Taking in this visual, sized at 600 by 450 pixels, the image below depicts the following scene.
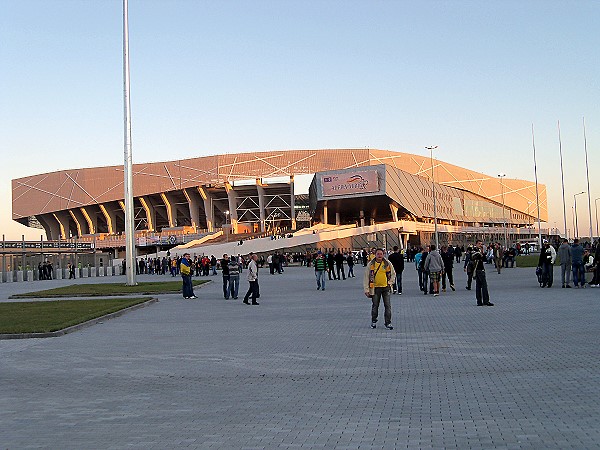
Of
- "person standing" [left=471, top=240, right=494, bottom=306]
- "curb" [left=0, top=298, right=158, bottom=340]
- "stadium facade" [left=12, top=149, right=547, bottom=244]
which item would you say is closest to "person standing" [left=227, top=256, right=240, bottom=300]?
"curb" [left=0, top=298, right=158, bottom=340]

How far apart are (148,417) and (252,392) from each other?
1442 millimetres

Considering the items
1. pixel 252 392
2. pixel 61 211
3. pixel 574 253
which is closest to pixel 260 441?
pixel 252 392

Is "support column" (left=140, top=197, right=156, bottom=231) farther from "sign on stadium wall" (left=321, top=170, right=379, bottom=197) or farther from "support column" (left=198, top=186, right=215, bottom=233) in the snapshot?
"sign on stadium wall" (left=321, top=170, right=379, bottom=197)

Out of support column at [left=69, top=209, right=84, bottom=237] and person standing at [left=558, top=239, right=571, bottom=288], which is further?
support column at [left=69, top=209, right=84, bottom=237]

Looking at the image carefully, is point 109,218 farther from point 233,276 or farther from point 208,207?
point 233,276

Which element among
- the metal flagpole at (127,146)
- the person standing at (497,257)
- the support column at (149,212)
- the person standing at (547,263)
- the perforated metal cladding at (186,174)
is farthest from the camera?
the support column at (149,212)

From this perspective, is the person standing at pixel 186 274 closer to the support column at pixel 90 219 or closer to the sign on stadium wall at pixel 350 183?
the sign on stadium wall at pixel 350 183

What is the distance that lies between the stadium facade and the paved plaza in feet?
256

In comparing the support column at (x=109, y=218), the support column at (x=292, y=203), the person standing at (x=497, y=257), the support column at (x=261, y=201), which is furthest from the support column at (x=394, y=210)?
the person standing at (x=497, y=257)

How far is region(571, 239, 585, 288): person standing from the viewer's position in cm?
2174

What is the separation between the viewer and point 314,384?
8.34 m

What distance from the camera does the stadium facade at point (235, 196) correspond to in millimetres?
101938

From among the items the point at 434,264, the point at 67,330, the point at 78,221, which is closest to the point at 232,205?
the point at 78,221

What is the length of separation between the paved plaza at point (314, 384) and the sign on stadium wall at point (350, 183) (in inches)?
2746
